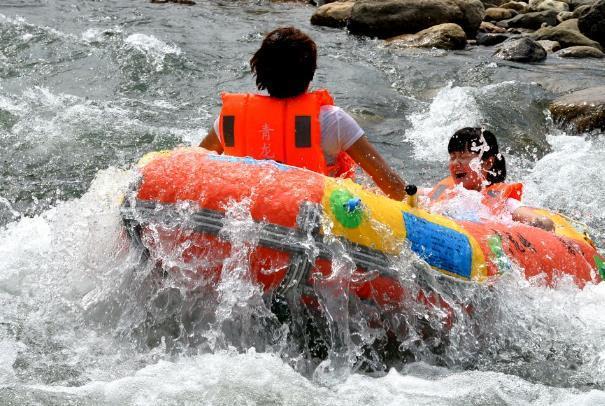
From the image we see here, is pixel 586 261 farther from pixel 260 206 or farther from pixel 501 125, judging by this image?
pixel 501 125

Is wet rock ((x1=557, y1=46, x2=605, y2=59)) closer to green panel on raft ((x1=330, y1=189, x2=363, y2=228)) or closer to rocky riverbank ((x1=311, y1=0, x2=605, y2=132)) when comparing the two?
rocky riverbank ((x1=311, y1=0, x2=605, y2=132))

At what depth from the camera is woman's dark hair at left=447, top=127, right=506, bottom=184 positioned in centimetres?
513

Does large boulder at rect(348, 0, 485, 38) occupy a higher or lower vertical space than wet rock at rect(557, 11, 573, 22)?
higher

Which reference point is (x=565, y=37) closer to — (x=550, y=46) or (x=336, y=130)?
(x=550, y=46)

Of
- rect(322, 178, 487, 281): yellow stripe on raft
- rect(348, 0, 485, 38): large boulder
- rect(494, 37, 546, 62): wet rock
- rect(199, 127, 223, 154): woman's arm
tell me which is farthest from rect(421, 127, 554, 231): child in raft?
rect(348, 0, 485, 38): large boulder

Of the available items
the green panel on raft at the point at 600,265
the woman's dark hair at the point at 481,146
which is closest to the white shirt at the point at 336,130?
the woman's dark hair at the point at 481,146

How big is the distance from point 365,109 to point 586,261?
4.39 m

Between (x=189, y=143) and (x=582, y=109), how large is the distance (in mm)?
4223

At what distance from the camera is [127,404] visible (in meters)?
3.25

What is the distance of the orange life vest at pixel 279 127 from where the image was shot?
415 cm

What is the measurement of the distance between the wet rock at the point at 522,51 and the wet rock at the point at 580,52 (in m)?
0.61

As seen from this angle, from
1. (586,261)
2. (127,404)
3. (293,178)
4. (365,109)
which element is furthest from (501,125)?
(127,404)

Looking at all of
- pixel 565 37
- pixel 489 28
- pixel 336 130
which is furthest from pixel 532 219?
Result: pixel 489 28

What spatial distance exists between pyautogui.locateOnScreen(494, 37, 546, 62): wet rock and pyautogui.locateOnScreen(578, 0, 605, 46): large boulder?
6.75ft
